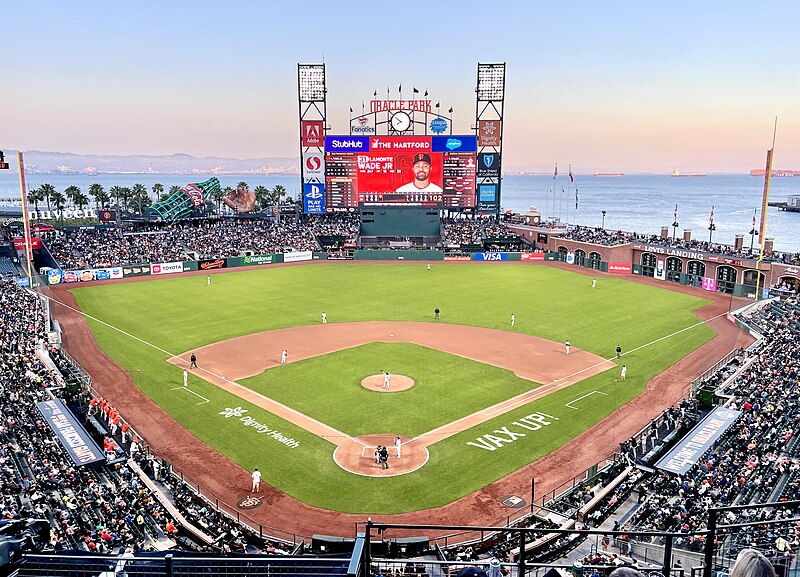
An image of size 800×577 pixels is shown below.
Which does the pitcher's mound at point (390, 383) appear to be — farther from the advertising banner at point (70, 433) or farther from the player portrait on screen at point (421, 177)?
the player portrait on screen at point (421, 177)

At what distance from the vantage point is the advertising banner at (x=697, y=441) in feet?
71.2

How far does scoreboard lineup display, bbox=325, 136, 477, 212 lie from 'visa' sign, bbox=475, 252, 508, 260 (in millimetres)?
7209

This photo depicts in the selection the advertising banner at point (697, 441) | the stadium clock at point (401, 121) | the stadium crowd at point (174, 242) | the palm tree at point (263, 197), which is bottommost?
the advertising banner at point (697, 441)

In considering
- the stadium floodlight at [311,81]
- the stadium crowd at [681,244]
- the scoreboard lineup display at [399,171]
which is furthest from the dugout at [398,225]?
the stadium floodlight at [311,81]

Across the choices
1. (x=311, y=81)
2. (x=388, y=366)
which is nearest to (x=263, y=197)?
(x=311, y=81)

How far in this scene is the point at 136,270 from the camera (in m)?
67.5

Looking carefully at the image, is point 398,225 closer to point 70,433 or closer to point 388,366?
point 388,366

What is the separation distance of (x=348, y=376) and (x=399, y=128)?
56556 mm

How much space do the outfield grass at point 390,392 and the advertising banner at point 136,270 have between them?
39.4m

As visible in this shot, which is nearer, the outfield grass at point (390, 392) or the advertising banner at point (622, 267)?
the outfield grass at point (390, 392)

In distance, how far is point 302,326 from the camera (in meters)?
45.4

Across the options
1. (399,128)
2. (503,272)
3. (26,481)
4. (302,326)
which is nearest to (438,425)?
(26,481)

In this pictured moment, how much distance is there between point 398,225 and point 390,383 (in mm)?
52405

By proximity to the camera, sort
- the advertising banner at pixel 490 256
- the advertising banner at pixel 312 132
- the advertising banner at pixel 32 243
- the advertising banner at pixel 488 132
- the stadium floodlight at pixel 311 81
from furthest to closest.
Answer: the stadium floodlight at pixel 311 81
the advertising banner at pixel 488 132
the advertising banner at pixel 312 132
the advertising banner at pixel 490 256
the advertising banner at pixel 32 243
